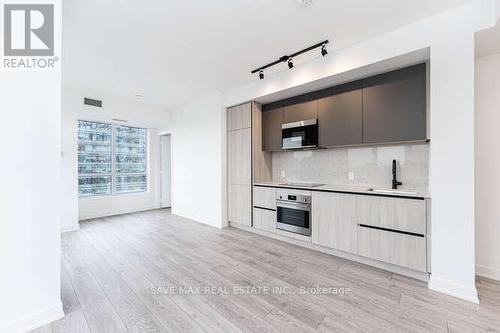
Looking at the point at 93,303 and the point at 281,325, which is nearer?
the point at 281,325

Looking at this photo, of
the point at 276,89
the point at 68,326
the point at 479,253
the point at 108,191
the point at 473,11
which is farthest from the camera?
the point at 108,191

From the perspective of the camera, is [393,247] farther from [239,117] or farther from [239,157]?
[239,117]

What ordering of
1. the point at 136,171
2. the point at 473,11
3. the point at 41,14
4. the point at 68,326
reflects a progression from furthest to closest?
the point at 136,171
the point at 473,11
the point at 41,14
the point at 68,326

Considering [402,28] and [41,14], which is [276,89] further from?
[41,14]

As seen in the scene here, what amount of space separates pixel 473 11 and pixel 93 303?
14.8ft

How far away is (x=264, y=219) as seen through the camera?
154 inches

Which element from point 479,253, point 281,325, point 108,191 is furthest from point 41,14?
point 479,253

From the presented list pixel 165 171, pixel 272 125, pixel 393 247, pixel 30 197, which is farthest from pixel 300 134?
pixel 165 171

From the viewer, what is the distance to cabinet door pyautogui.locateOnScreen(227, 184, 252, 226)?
13.7 ft

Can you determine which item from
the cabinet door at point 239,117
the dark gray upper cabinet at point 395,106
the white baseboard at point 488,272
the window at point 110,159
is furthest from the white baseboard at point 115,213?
the white baseboard at point 488,272

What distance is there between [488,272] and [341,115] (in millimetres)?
2462

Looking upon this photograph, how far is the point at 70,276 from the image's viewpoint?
2.56 metres

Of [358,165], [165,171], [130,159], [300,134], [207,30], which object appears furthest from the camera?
[165,171]

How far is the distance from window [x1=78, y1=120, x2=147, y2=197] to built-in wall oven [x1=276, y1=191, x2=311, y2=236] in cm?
453
